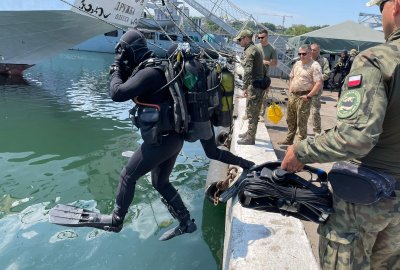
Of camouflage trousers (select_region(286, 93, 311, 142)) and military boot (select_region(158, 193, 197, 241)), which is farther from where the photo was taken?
camouflage trousers (select_region(286, 93, 311, 142))

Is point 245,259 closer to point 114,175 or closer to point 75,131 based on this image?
point 114,175

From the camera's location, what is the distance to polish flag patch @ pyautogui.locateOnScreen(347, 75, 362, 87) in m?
1.64

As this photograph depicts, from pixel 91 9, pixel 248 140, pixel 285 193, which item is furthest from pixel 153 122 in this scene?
pixel 91 9

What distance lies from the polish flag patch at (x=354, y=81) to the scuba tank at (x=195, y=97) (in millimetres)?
1443

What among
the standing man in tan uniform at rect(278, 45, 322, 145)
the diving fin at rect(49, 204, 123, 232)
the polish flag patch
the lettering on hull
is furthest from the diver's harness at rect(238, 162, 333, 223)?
the lettering on hull

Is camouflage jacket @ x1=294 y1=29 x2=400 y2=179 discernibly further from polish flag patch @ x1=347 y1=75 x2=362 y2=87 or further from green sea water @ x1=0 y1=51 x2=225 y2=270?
green sea water @ x1=0 y1=51 x2=225 y2=270

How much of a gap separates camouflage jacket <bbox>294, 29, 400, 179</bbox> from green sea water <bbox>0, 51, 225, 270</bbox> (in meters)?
2.39

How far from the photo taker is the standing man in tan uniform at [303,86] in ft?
18.4

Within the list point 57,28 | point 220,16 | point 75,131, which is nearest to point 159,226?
point 75,131

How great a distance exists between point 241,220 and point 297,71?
356cm

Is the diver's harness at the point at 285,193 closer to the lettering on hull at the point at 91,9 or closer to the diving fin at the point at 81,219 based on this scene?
the diving fin at the point at 81,219

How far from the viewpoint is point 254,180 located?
2.19 meters

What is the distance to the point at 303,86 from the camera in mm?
5711

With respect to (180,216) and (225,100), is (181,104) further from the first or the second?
(180,216)
